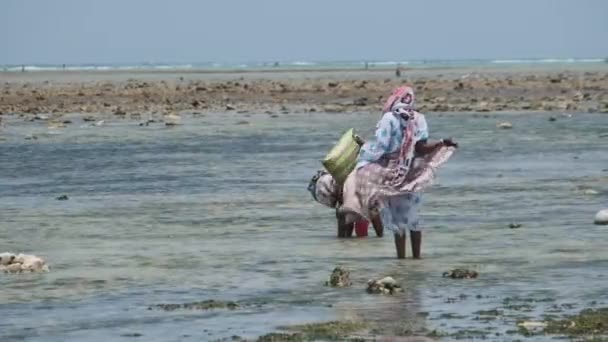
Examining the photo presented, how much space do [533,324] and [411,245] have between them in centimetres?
395

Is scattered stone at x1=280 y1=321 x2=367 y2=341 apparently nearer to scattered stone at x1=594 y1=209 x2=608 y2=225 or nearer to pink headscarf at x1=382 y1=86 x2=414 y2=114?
pink headscarf at x1=382 y1=86 x2=414 y2=114

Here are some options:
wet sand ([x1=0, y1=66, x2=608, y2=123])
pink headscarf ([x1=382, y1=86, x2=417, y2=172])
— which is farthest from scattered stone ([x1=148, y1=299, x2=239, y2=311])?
wet sand ([x1=0, y1=66, x2=608, y2=123])

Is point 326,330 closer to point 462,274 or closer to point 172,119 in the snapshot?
point 462,274

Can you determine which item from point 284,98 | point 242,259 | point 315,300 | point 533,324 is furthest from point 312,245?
point 284,98

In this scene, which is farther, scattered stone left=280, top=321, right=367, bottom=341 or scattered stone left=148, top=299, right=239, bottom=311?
scattered stone left=148, top=299, right=239, bottom=311

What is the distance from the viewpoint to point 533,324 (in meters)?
11.2

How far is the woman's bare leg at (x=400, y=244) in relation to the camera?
14.7 meters

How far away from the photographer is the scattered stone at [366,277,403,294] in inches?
499

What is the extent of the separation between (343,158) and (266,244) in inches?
43.6

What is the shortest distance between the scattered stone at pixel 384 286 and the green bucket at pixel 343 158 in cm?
362

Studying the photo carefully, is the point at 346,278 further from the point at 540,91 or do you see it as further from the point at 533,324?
the point at 540,91

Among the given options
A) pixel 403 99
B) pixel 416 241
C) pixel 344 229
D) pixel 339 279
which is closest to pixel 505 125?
pixel 344 229

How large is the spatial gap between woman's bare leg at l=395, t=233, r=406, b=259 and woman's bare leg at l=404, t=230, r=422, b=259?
0.27 ft

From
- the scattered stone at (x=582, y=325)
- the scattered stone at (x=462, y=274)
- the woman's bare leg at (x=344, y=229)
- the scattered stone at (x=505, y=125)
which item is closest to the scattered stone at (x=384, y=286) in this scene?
the scattered stone at (x=462, y=274)
